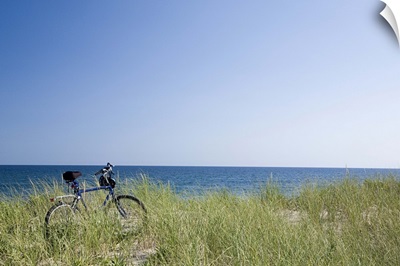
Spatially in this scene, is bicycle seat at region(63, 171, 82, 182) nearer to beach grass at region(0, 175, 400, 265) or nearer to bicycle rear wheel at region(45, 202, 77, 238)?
bicycle rear wheel at region(45, 202, 77, 238)

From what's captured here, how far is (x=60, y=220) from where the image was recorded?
4375mm

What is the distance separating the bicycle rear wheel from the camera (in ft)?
13.0

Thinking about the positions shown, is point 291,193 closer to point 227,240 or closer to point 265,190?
point 265,190

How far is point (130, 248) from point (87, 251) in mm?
536

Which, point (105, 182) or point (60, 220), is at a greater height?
point (105, 182)

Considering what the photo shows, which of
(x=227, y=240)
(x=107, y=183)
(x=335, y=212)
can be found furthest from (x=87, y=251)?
(x=335, y=212)

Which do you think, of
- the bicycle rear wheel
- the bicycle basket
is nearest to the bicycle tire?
the bicycle basket

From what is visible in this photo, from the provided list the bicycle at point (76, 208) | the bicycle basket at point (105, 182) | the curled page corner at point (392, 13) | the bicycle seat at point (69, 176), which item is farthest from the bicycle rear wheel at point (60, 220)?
the curled page corner at point (392, 13)

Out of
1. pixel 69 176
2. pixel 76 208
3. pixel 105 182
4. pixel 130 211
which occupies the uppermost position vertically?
pixel 69 176

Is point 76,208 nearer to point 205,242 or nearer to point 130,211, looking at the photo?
point 130,211

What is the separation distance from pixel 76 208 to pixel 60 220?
571mm

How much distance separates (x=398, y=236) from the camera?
12.8 ft

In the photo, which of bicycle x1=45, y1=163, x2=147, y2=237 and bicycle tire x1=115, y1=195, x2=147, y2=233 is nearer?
bicycle x1=45, y1=163, x2=147, y2=237

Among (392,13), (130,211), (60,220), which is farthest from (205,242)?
(392,13)
